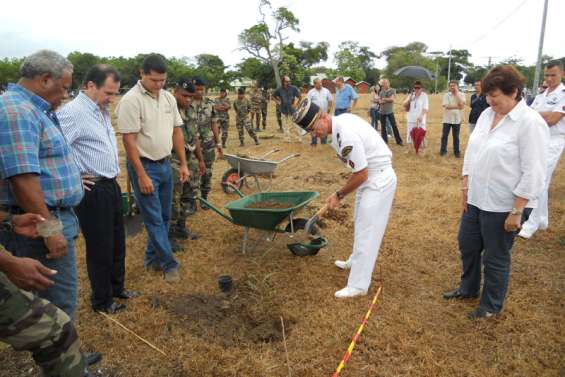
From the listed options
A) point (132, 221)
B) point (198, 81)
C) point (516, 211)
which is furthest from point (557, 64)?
point (132, 221)

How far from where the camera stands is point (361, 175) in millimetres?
2980

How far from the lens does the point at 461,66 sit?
75.9 metres

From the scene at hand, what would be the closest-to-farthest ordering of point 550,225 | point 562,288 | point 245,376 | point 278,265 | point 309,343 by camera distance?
1. point 245,376
2. point 309,343
3. point 562,288
4. point 278,265
5. point 550,225

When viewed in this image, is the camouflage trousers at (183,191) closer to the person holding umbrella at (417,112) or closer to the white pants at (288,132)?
the person holding umbrella at (417,112)

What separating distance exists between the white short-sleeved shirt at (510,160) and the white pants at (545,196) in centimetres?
208

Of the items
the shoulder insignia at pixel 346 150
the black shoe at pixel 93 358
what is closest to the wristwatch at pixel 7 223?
the black shoe at pixel 93 358

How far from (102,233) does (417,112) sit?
804 centimetres

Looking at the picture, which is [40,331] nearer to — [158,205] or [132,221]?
[158,205]

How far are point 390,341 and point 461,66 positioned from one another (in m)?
84.5

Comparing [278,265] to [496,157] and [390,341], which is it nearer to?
[390,341]

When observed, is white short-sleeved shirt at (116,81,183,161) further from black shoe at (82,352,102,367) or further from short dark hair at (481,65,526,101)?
short dark hair at (481,65,526,101)

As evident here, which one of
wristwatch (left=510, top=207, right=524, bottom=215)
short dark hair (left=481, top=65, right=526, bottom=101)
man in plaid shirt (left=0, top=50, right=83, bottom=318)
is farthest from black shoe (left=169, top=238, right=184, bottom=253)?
short dark hair (left=481, top=65, right=526, bottom=101)

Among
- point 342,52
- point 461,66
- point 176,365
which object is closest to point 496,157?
point 176,365

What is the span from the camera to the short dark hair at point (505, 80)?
2.53m
